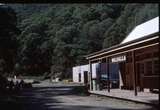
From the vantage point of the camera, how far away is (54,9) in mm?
137875

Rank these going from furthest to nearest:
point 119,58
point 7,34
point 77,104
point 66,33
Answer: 1. point 66,33
2. point 7,34
3. point 119,58
4. point 77,104

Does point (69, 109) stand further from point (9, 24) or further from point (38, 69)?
point (38, 69)

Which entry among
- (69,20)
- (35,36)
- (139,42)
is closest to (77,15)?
(69,20)

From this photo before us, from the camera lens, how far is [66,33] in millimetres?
115375

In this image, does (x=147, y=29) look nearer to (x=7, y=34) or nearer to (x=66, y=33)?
(x=7, y=34)

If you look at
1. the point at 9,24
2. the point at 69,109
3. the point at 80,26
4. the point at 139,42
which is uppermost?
the point at 80,26

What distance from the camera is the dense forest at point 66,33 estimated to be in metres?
101

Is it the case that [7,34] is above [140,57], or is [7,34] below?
above

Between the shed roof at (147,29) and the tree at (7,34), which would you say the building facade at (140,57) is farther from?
the tree at (7,34)

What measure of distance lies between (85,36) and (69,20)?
609 inches

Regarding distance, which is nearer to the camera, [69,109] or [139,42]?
[69,109]

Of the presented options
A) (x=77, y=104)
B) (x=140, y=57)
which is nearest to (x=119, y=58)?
(x=140, y=57)

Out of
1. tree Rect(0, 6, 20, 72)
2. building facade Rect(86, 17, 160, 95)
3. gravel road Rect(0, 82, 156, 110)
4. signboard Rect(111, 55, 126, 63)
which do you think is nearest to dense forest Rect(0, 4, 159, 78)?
tree Rect(0, 6, 20, 72)

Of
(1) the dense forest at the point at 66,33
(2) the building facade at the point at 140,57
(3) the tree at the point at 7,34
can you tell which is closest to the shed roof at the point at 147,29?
(2) the building facade at the point at 140,57
